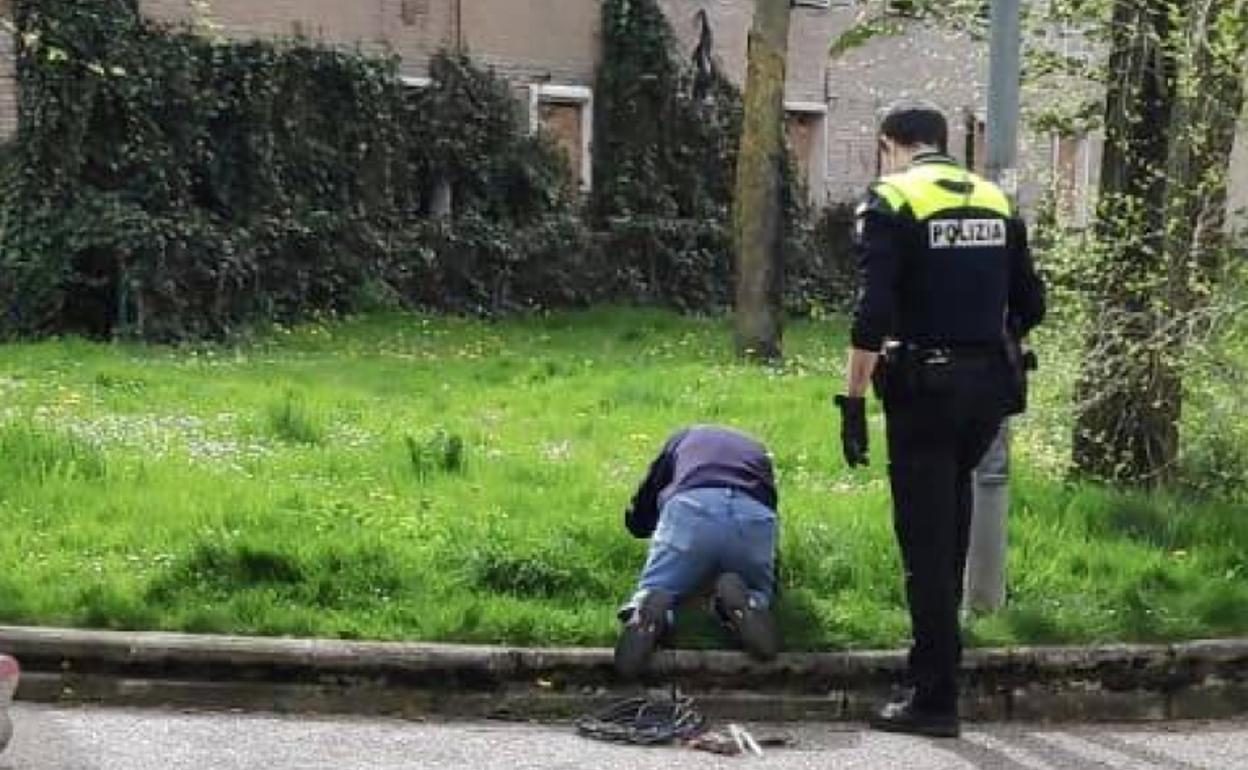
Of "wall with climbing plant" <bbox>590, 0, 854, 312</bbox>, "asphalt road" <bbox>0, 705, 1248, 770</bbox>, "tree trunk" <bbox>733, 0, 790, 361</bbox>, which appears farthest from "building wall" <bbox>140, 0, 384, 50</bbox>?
"asphalt road" <bbox>0, 705, 1248, 770</bbox>

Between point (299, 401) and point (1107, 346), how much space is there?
569 centimetres

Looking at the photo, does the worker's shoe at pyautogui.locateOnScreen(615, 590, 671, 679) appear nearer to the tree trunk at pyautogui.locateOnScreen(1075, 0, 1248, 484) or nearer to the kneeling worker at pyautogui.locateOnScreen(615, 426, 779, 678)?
the kneeling worker at pyautogui.locateOnScreen(615, 426, 779, 678)

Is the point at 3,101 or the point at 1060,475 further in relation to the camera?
the point at 3,101

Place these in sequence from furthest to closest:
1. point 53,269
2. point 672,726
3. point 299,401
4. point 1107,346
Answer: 1. point 53,269
2. point 299,401
3. point 1107,346
4. point 672,726

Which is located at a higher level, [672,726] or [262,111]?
[262,111]

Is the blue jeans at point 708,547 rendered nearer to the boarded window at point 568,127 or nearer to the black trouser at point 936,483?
the black trouser at point 936,483

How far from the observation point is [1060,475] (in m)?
9.68

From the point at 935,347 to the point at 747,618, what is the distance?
1232mm

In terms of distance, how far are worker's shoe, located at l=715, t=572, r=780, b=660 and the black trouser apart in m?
0.54

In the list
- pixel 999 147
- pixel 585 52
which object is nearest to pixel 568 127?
pixel 585 52

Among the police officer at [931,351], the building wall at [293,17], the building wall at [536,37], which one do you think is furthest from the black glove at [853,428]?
the building wall at [536,37]

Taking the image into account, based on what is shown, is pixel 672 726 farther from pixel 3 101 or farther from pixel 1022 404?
pixel 3 101

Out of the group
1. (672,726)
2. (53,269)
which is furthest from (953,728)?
(53,269)

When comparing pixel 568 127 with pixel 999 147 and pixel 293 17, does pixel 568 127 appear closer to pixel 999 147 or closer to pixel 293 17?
pixel 293 17
